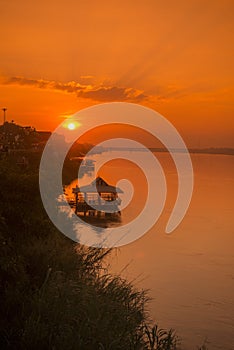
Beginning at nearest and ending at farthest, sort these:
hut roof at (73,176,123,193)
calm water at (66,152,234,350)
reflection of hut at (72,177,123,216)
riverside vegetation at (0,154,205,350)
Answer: riverside vegetation at (0,154,205,350), calm water at (66,152,234,350), reflection of hut at (72,177,123,216), hut roof at (73,176,123,193)

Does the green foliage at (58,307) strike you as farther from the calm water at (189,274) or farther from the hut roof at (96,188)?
the hut roof at (96,188)

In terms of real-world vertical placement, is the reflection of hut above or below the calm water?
above

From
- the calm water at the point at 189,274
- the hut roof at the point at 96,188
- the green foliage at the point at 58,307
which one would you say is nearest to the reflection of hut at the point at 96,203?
the hut roof at the point at 96,188

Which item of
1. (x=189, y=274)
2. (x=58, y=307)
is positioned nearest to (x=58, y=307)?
(x=58, y=307)

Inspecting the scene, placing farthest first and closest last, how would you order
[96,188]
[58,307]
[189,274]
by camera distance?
[96,188] < [189,274] < [58,307]

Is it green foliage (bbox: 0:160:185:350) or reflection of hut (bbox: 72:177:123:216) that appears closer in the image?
green foliage (bbox: 0:160:185:350)

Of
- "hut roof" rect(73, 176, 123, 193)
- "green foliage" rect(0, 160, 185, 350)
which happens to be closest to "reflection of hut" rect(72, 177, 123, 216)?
"hut roof" rect(73, 176, 123, 193)

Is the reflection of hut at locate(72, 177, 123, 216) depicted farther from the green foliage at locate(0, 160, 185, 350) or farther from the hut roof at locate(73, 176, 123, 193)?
the green foliage at locate(0, 160, 185, 350)

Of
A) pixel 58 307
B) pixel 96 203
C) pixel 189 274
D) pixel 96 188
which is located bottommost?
pixel 58 307

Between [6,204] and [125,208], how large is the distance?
4461 centimetres

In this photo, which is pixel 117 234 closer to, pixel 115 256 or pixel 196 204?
pixel 115 256

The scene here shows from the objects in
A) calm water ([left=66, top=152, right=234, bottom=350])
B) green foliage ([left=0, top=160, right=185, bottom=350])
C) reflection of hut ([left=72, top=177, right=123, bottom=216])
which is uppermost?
reflection of hut ([left=72, top=177, right=123, bottom=216])

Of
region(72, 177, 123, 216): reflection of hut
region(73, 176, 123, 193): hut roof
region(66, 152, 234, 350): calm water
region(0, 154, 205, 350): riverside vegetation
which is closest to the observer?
region(0, 154, 205, 350): riverside vegetation

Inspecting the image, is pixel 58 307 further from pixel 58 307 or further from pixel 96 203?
pixel 96 203
